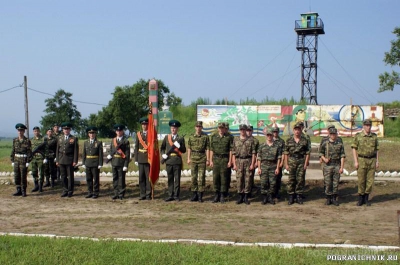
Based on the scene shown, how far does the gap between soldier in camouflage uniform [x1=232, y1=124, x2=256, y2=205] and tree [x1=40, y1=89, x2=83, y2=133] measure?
90.6 ft

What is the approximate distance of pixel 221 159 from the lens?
10.5 m

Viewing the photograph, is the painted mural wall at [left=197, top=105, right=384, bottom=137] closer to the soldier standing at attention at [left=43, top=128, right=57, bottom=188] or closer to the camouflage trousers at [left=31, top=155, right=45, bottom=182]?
the soldier standing at attention at [left=43, top=128, right=57, bottom=188]

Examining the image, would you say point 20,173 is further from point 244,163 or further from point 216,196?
point 244,163

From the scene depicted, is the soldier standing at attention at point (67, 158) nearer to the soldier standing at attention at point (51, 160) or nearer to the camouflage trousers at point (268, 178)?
the soldier standing at attention at point (51, 160)

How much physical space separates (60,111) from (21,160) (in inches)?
1014

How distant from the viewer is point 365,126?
984 centimetres

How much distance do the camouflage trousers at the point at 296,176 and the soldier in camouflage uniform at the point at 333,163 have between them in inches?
18.8

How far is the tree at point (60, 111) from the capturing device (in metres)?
35.9

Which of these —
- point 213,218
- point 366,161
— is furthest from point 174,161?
point 366,161

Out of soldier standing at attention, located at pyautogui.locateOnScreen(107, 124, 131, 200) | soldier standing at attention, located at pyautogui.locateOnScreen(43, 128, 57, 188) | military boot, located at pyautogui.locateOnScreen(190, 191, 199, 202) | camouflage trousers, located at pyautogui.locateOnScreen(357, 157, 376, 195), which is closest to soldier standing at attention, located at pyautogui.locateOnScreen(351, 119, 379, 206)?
camouflage trousers, located at pyautogui.locateOnScreen(357, 157, 376, 195)

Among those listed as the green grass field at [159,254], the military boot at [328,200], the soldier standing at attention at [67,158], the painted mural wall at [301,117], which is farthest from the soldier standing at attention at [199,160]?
the painted mural wall at [301,117]

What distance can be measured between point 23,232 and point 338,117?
21191 millimetres

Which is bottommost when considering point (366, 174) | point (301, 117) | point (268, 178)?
point (268, 178)

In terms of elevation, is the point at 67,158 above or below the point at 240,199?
above
